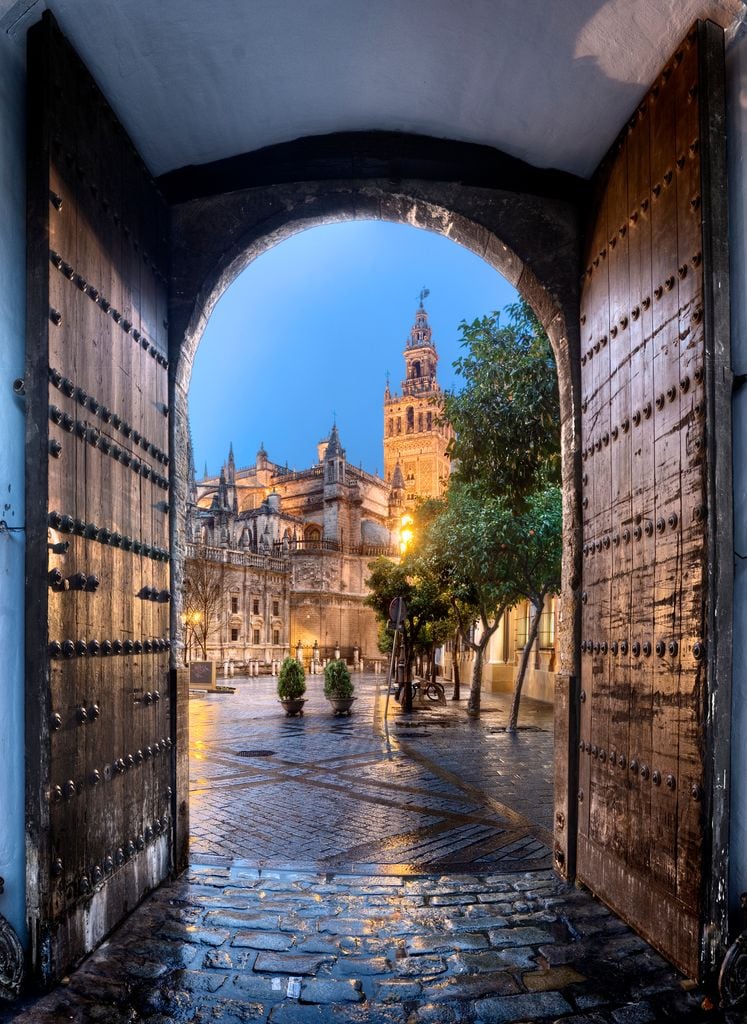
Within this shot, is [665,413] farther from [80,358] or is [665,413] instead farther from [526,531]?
[526,531]

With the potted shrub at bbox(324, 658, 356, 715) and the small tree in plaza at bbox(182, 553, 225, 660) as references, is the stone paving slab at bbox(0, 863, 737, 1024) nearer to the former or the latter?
the potted shrub at bbox(324, 658, 356, 715)

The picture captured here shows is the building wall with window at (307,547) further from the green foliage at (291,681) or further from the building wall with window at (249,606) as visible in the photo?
the green foliage at (291,681)

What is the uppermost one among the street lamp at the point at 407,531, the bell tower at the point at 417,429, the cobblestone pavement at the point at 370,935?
the bell tower at the point at 417,429

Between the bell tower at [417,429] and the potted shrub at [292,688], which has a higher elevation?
the bell tower at [417,429]

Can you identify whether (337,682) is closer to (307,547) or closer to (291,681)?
(291,681)

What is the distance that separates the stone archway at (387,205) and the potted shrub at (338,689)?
10342 mm

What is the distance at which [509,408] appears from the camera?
890cm

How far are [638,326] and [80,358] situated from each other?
8.74 feet

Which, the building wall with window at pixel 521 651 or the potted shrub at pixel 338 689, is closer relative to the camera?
the potted shrub at pixel 338 689

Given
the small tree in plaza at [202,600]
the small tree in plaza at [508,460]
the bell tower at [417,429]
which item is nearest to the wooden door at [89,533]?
the small tree in plaza at [508,460]

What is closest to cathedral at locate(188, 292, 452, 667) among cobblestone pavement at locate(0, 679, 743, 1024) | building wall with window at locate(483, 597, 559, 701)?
building wall with window at locate(483, 597, 559, 701)

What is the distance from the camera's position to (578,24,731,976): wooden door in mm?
2656

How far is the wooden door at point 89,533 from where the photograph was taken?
2658 mm

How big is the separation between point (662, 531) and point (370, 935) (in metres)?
2.28
